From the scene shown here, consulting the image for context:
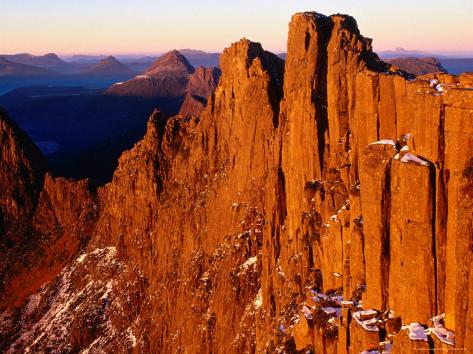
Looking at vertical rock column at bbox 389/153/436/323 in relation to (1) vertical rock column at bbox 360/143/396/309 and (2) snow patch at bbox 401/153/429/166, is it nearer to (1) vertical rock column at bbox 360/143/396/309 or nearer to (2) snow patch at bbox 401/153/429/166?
(2) snow patch at bbox 401/153/429/166

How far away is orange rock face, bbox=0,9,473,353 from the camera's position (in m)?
30.3

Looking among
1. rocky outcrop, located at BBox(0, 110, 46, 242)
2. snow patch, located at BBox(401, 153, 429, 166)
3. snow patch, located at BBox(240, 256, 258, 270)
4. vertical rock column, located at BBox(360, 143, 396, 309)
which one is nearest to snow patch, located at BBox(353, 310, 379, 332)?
vertical rock column, located at BBox(360, 143, 396, 309)

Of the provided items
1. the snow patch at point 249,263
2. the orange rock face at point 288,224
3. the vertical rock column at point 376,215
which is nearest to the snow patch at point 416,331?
the orange rock face at point 288,224

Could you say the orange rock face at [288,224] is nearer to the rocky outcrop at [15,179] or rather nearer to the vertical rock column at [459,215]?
the vertical rock column at [459,215]

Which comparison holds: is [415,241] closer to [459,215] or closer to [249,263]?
[459,215]

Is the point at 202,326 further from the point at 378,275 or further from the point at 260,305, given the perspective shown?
the point at 378,275

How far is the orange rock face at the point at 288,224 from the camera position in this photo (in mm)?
30297

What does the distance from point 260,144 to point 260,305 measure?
22.4 m

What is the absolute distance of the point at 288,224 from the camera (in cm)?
5897

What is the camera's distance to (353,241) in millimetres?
36688

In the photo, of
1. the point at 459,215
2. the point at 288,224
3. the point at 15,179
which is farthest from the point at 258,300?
the point at 15,179

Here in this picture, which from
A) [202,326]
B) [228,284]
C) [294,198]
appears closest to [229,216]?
[228,284]

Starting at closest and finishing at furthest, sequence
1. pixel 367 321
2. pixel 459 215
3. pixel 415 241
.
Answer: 1. pixel 459 215
2. pixel 415 241
3. pixel 367 321

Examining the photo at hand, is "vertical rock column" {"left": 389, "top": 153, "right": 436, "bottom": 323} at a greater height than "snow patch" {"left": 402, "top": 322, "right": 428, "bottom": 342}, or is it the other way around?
"vertical rock column" {"left": 389, "top": 153, "right": 436, "bottom": 323}
